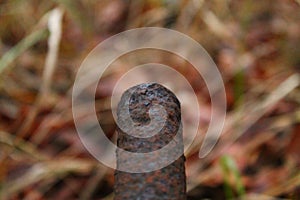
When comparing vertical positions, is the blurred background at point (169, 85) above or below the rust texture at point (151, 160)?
above

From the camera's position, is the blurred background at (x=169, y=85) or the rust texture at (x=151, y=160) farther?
the blurred background at (x=169, y=85)

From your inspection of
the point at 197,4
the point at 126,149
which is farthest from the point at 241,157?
the point at 126,149

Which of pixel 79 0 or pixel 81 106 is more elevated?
pixel 79 0

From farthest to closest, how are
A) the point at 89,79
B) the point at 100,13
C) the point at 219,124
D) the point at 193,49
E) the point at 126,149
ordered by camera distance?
the point at 100,13 → the point at 193,49 → the point at 89,79 → the point at 219,124 → the point at 126,149

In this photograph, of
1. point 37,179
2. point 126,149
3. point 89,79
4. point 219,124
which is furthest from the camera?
point 89,79

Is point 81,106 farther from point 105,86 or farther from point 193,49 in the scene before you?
point 193,49
